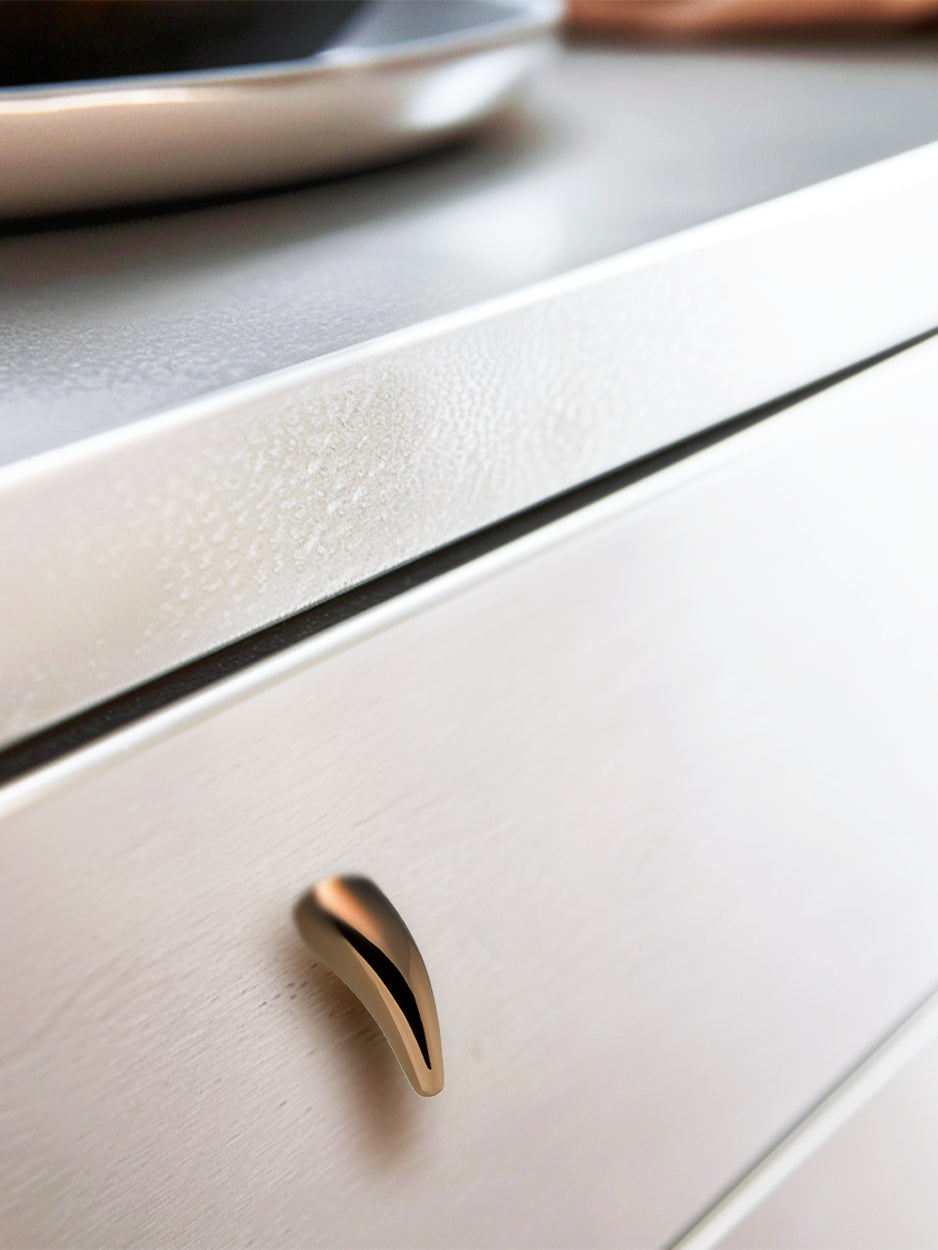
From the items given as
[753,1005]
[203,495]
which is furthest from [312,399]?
[753,1005]

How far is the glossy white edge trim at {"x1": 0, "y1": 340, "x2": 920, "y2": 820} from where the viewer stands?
0.12m

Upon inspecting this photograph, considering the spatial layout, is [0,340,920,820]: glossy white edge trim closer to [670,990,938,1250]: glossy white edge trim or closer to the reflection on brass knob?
the reflection on brass knob

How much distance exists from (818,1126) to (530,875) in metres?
0.12

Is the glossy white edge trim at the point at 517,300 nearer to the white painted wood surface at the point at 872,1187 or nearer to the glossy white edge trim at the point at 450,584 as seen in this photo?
the glossy white edge trim at the point at 450,584

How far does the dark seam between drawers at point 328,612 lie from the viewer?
12 centimetres

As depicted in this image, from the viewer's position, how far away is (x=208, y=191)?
0.65ft

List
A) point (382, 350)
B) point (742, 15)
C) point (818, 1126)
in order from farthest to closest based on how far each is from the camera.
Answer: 1. point (742, 15)
2. point (818, 1126)
3. point (382, 350)

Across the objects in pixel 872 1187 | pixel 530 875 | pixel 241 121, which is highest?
pixel 241 121

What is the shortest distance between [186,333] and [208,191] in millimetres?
69

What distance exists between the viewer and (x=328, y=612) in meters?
0.13

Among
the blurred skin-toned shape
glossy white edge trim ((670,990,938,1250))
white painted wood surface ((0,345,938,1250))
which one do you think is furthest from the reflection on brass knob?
the blurred skin-toned shape

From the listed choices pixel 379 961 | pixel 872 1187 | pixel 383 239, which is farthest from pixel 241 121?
pixel 872 1187

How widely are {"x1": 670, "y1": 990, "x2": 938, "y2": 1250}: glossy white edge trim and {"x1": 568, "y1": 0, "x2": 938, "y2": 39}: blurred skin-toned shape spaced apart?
28 centimetres

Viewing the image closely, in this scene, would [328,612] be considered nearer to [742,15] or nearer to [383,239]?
[383,239]
